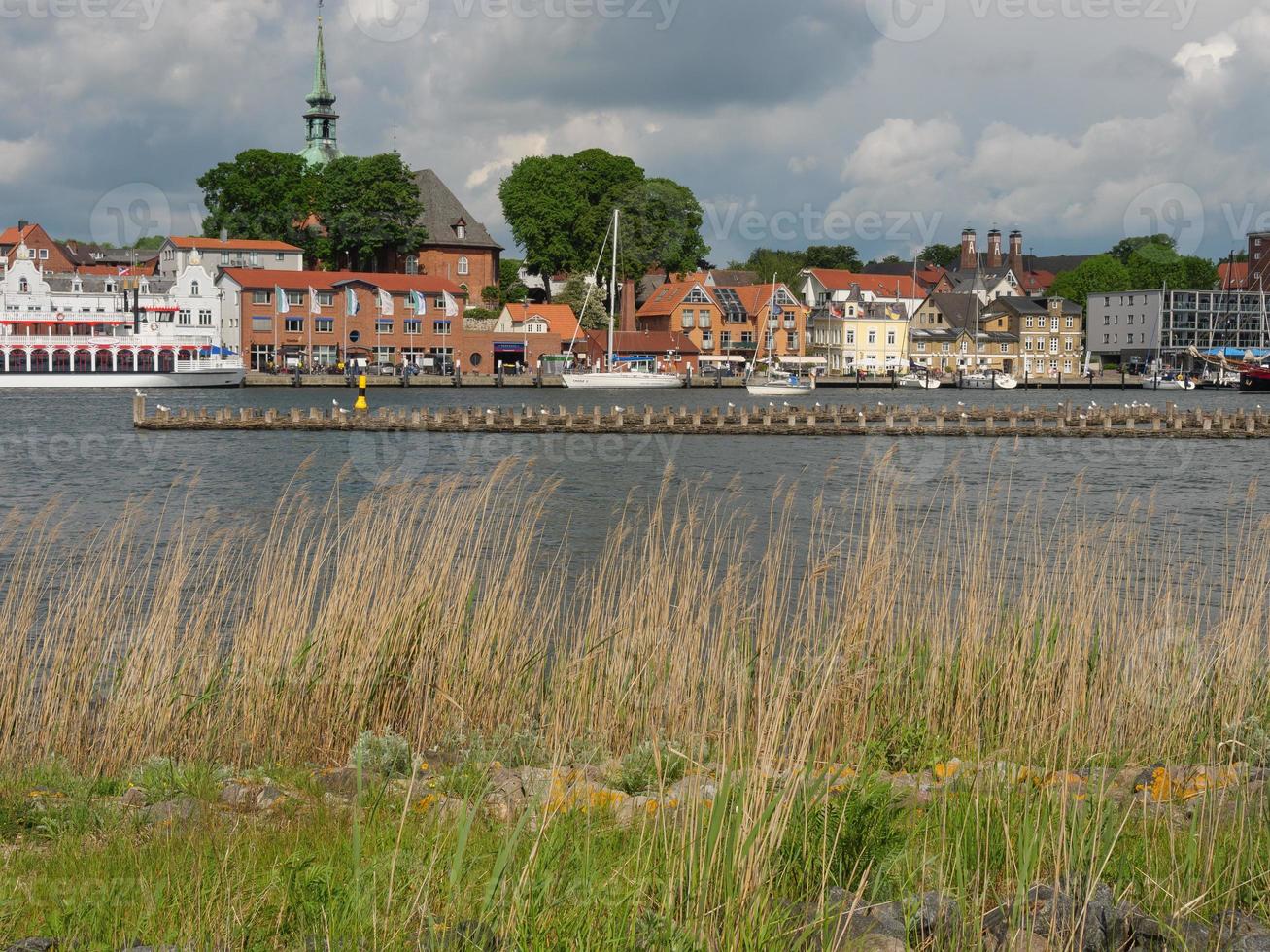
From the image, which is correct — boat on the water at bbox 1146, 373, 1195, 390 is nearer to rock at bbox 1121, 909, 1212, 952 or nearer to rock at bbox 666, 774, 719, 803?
rock at bbox 666, 774, 719, 803

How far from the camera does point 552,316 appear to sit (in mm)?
107125

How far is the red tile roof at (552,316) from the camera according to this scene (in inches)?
4156

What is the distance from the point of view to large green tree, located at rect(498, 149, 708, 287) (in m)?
111

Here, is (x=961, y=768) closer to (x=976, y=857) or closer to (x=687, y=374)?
(x=976, y=857)

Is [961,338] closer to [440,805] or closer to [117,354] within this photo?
[117,354]

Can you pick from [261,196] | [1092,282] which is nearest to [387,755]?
[261,196]

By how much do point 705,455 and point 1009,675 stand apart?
3795 centimetres

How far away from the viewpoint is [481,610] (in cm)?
1000

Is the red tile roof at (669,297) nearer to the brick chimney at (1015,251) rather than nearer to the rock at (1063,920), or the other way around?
the brick chimney at (1015,251)

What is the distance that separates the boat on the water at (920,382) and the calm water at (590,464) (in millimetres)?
52880

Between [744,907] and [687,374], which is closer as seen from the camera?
[744,907]

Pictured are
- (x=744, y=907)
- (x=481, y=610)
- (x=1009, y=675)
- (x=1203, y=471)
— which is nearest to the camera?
(x=744, y=907)

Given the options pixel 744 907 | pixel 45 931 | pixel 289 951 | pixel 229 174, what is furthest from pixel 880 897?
pixel 229 174

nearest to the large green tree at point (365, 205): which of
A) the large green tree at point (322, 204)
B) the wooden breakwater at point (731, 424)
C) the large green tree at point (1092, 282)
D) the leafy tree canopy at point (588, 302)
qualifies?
the large green tree at point (322, 204)
